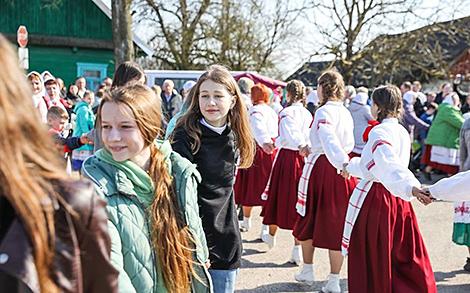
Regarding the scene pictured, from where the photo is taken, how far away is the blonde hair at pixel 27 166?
1.31m

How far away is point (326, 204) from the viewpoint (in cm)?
593

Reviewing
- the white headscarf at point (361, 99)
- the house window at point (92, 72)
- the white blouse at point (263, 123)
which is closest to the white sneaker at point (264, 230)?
the white blouse at point (263, 123)

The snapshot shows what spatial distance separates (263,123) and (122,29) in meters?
10.1

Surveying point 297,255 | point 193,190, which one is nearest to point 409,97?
point 297,255

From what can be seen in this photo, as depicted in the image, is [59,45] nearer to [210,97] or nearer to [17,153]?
[210,97]

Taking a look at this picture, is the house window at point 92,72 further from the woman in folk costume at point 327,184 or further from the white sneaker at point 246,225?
the woman in folk costume at point 327,184

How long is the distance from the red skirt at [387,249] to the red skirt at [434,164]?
27.1ft

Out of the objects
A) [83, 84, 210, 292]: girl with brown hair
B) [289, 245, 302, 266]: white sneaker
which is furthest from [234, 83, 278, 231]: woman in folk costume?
[83, 84, 210, 292]: girl with brown hair

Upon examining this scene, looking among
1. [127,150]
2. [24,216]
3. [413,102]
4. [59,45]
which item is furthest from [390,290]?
[59,45]

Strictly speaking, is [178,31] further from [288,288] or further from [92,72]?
[288,288]

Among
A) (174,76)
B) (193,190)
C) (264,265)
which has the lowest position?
(264,265)

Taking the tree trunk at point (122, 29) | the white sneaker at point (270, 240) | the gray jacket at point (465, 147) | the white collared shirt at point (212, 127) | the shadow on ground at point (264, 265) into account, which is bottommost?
the shadow on ground at point (264, 265)

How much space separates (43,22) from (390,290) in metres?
19.6

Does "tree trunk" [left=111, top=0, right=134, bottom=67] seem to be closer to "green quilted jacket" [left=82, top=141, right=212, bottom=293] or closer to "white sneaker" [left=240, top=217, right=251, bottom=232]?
"white sneaker" [left=240, top=217, right=251, bottom=232]
